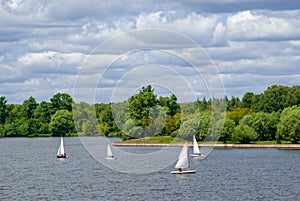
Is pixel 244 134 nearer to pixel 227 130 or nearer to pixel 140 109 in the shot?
pixel 227 130

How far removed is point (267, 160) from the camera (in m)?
110

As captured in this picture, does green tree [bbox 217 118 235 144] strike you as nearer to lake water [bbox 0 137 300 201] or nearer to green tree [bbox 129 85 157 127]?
green tree [bbox 129 85 157 127]

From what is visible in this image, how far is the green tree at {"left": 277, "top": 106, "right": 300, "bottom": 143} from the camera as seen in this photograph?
474 ft

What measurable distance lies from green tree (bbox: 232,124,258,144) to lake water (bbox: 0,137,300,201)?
4472cm

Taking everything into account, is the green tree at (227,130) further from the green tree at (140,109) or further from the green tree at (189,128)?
the green tree at (140,109)

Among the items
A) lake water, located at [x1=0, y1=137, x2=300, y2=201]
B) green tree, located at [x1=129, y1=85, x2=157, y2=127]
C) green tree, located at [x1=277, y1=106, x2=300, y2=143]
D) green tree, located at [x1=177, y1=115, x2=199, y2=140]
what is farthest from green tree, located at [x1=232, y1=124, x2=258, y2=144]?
lake water, located at [x1=0, y1=137, x2=300, y2=201]

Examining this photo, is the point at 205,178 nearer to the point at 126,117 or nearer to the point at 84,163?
the point at 84,163

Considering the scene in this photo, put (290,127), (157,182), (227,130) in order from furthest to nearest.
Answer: (227,130) < (290,127) < (157,182)

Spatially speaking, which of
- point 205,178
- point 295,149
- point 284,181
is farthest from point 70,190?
point 295,149

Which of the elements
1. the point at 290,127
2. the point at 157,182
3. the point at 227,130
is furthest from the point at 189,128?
the point at 157,182

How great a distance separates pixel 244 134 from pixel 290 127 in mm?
13233

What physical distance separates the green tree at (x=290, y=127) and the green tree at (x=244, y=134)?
6.37 m

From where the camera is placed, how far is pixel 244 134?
155 metres

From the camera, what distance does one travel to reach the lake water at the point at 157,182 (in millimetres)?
64812
